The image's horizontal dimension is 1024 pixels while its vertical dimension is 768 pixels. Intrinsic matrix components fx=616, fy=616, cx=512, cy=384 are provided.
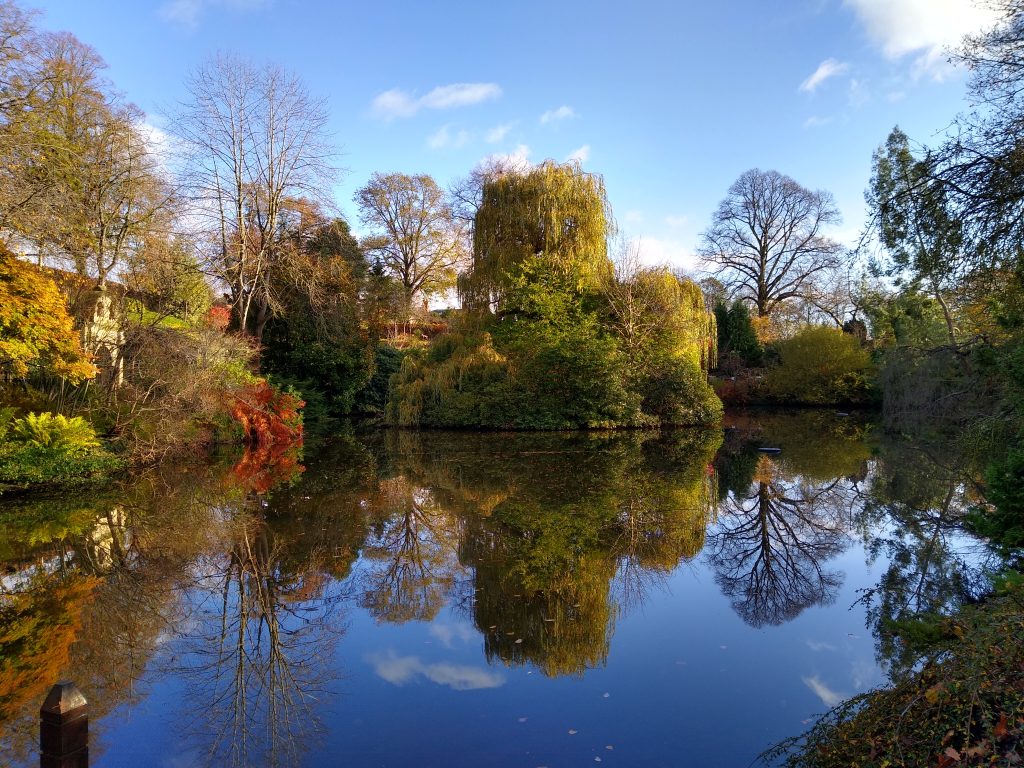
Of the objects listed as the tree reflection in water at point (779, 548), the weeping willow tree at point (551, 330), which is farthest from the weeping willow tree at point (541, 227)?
the tree reflection in water at point (779, 548)

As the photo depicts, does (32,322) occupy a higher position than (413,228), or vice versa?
(413,228)

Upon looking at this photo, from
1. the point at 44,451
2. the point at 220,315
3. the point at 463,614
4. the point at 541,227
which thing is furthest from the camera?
the point at 220,315

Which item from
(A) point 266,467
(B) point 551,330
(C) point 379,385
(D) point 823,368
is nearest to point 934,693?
(A) point 266,467

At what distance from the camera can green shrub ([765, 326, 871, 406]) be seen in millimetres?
29938

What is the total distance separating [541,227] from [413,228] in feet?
53.2

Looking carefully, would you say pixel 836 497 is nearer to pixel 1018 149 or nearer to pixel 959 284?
pixel 959 284

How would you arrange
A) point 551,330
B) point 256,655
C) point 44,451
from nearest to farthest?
point 256,655 → point 44,451 → point 551,330

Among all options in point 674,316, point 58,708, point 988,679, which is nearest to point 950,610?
point 988,679

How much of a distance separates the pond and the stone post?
1.35m

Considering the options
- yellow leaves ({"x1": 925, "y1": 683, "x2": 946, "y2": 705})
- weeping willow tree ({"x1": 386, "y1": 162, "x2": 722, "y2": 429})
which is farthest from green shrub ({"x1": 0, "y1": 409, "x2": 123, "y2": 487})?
yellow leaves ({"x1": 925, "y1": 683, "x2": 946, "y2": 705})

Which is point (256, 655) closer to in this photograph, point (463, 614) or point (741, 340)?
point (463, 614)

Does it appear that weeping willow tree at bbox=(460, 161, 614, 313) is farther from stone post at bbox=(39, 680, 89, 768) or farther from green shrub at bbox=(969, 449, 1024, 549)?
stone post at bbox=(39, 680, 89, 768)

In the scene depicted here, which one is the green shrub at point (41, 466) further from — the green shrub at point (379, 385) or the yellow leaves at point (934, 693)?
the green shrub at point (379, 385)

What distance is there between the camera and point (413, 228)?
35969mm
